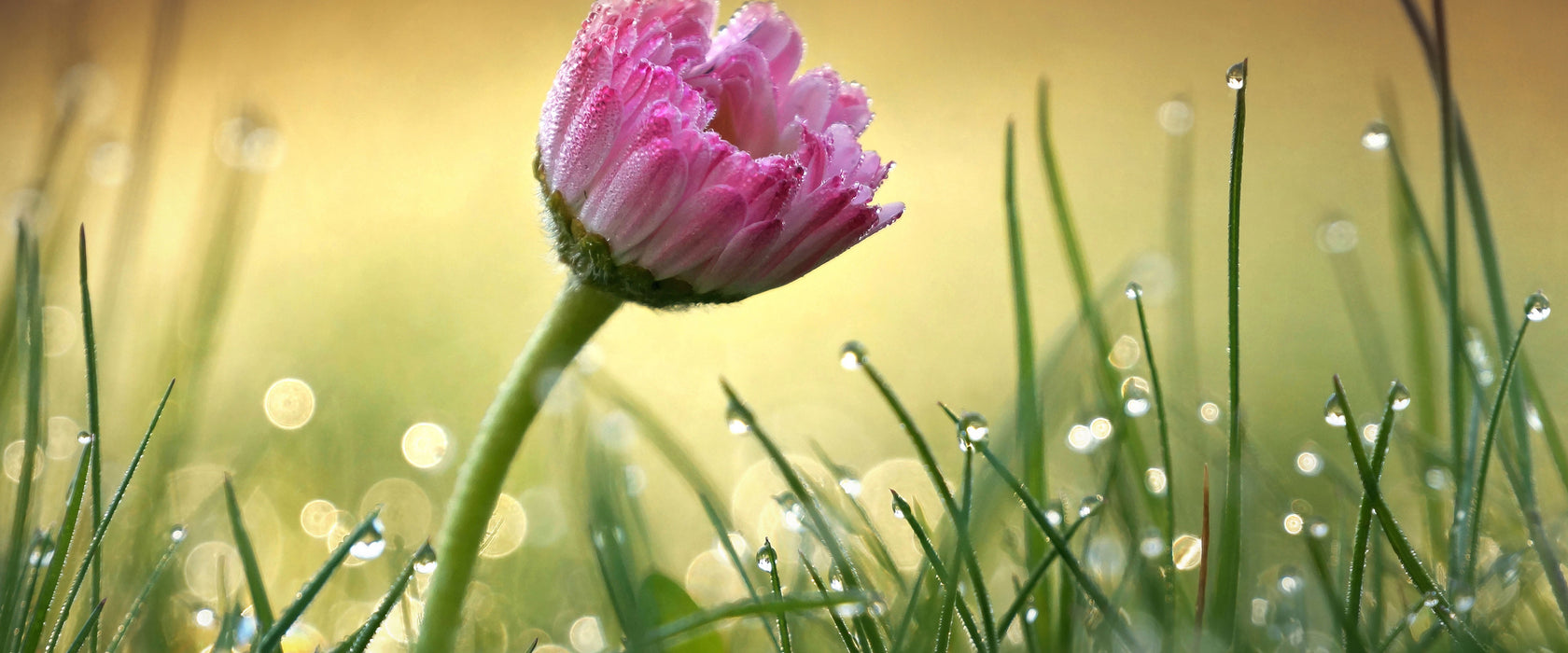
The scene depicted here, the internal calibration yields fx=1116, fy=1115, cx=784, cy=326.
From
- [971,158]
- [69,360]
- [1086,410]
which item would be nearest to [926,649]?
[1086,410]

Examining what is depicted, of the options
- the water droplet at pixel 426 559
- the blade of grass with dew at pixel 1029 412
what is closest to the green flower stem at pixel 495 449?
the water droplet at pixel 426 559

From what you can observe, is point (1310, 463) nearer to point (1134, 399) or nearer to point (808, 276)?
point (1134, 399)

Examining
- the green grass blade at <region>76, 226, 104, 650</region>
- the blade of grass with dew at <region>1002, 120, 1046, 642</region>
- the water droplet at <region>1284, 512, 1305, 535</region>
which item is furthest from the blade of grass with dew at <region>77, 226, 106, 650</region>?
the water droplet at <region>1284, 512, 1305, 535</region>

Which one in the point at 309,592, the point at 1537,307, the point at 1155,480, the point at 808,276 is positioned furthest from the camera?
the point at 808,276

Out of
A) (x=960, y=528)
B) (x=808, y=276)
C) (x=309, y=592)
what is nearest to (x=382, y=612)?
(x=309, y=592)

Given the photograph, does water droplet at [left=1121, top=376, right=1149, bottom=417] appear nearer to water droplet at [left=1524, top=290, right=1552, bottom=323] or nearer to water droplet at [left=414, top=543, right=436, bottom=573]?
water droplet at [left=1524, top=290, right=1552, bottom=323]

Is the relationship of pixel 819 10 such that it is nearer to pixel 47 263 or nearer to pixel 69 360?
pixel 69 360
